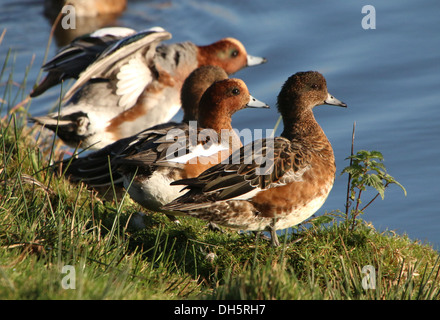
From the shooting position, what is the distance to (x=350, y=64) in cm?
966

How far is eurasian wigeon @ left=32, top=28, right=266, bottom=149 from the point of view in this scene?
7.09 meters

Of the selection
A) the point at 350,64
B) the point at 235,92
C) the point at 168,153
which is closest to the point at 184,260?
the point at 168,153

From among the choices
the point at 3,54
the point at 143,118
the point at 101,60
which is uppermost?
the point at 3,54

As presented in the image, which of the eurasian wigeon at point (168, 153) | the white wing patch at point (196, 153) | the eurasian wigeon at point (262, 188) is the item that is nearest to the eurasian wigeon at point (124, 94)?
the eurasian wigeon at point (168, 153)

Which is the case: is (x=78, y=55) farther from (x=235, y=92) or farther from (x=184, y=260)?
(x=184, y=260)

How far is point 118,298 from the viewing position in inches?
117

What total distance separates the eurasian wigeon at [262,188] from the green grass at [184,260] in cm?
16

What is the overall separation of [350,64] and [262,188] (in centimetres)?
588

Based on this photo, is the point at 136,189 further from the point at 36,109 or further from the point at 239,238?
the point at 36,109

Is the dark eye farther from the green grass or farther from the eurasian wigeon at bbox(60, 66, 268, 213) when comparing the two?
the green grass

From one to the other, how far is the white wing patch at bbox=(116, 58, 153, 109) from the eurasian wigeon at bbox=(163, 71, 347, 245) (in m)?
3.16

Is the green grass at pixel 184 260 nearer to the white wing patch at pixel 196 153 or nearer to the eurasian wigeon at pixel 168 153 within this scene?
the eurasian wigeon at pixel 168 153

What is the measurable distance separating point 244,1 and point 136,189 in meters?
8.80
